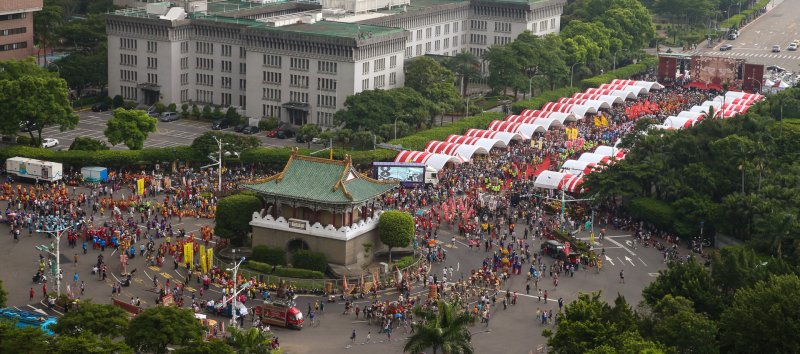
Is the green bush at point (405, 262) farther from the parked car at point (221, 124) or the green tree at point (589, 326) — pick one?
the parked car at point (221, 124)

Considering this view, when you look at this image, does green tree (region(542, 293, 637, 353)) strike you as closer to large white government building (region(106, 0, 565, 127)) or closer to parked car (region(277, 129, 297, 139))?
large white government building (region(106, 0, 565, 127))

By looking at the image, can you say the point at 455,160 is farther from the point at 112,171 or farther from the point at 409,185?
the point at 112,171

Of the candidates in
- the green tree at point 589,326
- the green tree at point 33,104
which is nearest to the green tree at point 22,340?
the green tree at point 589,326

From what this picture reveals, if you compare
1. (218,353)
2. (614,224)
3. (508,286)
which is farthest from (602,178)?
(218,353)

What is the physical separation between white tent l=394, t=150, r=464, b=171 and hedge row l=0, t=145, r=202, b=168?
22507mm

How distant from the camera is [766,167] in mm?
145000

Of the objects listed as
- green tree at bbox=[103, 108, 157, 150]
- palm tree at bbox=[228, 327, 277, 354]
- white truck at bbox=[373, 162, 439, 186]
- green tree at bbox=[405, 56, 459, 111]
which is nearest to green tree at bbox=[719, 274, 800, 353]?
palm tree at bbox=[228, 327, 277, 354]

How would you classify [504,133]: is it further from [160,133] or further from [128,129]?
[128,129]

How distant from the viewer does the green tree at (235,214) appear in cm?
12681

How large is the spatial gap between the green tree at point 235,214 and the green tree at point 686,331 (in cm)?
4159

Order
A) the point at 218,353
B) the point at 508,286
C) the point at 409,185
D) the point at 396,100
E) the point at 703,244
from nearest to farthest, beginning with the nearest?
1. the point at 218,353
2. the point at 508,286
3. the point at 703,244
4. the point at 409,185
5. the point at 396,100

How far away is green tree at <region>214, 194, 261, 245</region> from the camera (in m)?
127

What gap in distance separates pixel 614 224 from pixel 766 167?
1698 centimetres

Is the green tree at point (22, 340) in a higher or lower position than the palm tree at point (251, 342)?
higher
